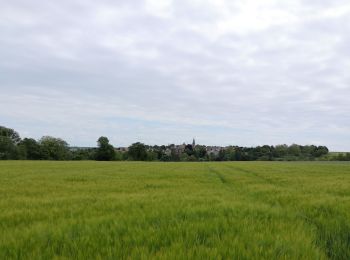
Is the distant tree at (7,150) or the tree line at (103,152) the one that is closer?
the distant tree at (7,150)

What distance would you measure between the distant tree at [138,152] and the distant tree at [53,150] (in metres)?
24.8

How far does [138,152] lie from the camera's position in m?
134

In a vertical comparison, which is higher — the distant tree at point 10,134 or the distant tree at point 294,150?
the distant tree at point 10,134

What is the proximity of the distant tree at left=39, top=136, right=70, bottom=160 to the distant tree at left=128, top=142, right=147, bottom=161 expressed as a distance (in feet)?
81.4

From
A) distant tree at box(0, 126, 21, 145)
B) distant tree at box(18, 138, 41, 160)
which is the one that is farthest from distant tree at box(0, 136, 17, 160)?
distant tree at box(0, 126, 21, 145)

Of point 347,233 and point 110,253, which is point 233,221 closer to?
point 347,233

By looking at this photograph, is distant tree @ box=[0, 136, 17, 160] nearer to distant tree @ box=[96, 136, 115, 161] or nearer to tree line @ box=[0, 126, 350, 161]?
tree line @ box=[0, 126, 350, 161]

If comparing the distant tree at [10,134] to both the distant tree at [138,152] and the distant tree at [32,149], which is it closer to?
the distant tree at [32,149]

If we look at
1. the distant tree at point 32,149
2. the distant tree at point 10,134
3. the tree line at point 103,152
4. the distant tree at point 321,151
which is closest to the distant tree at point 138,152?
the tree line at point 103,152

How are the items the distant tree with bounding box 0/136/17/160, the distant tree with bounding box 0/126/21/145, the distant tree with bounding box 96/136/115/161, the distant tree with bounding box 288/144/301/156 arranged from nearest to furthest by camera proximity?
1. the distant tree with bounding box 0/136/17/160
2. the distant tree with bounding box 96/136/115/161
3. the distant tree with bounding box 0/126/21/145
4. the distant tree with bounding box 288/144/301/156

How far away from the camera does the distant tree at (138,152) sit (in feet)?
437

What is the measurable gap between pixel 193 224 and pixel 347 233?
2.89 meters

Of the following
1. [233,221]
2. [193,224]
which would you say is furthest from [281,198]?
[193,224]

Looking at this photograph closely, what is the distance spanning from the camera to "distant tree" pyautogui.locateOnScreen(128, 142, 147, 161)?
13325 cm
